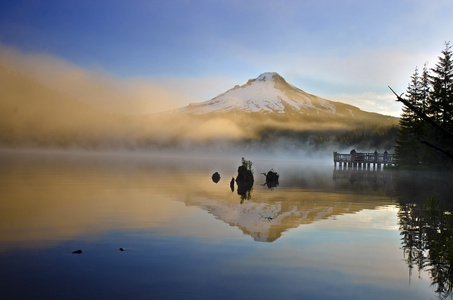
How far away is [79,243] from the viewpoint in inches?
480

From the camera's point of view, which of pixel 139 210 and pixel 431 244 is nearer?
pixel 431 244

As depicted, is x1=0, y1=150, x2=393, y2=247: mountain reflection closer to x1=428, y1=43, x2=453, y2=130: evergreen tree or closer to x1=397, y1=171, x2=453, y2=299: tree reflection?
x1=397, y1=171, x2=453, y2=299: tree reflection

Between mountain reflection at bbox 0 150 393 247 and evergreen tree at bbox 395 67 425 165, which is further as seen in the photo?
evergreen tree at bbox 395 67 425 165

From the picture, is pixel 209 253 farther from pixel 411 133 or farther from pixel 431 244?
pixel 411 133

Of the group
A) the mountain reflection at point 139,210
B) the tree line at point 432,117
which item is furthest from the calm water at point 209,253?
the tree line at point 432,117

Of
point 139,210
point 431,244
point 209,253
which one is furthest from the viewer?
point 139,210

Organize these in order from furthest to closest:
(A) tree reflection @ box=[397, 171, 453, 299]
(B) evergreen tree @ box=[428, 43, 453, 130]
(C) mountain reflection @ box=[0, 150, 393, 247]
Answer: (B) evergreen tree @ box=[428, 43, 453, 130] < (C) mountain reflection @ box=[0, 150, 393, 247] < (A) tree reflection @ box=[397, 171, 453, 299]

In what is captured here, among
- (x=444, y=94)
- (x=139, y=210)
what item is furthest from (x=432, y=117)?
(x=139, y=210)

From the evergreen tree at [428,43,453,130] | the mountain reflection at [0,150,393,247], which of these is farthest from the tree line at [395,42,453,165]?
the mountain reflection at [0,150,393,247]

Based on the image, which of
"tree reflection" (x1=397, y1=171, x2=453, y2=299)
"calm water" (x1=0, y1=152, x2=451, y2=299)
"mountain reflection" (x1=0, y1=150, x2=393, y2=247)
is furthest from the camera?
"mountain reflection" (x1=0, y1=150, x2=393, y2=247)

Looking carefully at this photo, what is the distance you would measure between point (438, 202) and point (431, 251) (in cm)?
1213

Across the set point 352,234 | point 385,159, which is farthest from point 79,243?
point 385,159

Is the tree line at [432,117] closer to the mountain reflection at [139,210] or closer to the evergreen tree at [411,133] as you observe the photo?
the evergreen tree at [411,133]

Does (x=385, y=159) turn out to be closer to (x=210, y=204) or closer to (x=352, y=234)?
(x=210, y=204)
